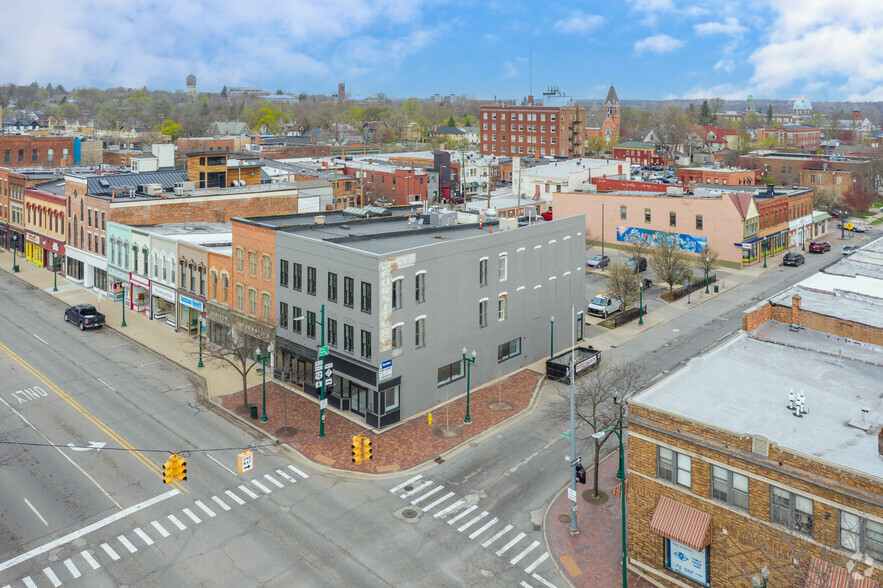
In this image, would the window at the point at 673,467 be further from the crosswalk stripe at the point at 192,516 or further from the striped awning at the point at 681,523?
the crosswalk stripe at the point at 192,516

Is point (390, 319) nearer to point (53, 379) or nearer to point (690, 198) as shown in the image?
point (53, 379)

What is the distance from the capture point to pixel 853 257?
159ft

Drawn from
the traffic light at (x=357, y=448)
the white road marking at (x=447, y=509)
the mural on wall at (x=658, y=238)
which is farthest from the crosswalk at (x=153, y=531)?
the mural on wall at (x=658, y=238)

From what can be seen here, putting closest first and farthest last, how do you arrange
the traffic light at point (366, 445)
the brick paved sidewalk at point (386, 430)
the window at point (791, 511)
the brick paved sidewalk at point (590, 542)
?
1. the window at point (791, 511)
2. the brick paved sidewalk at point (590, 542)
3. the traffic light at point (366, 445)
4. the brick paved sidewalk at point (386, 430)

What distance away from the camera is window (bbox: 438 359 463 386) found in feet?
133

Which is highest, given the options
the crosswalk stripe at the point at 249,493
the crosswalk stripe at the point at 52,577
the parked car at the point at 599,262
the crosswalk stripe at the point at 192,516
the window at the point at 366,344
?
the parked car at the point at 599,262

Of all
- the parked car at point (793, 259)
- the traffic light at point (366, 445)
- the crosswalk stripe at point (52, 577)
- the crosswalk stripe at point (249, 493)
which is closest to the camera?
the crosswalk stripe at point (52, 577)

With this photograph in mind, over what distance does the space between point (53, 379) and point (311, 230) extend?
60.0 feet

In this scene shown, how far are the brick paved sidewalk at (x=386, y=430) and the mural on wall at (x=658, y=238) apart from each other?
40.6m

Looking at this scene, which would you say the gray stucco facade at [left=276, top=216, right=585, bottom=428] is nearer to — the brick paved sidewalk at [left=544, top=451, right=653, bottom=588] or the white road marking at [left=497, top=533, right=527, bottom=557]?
the brick paved sidewalk at [left=544, top=451, right=653, bottom=588]

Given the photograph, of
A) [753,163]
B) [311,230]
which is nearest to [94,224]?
[311,230]

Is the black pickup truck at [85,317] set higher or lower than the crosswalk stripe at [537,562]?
higher

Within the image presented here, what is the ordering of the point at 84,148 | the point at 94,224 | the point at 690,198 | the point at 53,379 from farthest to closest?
the point at 84,148 → the point at 690,198 → the point at 94,224 → the point at 53,379

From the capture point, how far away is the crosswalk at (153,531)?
82.6 feet
